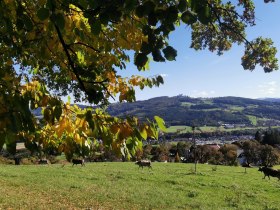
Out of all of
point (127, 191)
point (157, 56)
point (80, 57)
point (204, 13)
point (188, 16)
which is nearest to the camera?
point (204, 13)

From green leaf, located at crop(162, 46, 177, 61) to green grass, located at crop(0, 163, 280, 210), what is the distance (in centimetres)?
1878

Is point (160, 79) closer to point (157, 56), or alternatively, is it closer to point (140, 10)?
point (157, 56)

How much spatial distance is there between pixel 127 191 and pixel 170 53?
921 inches

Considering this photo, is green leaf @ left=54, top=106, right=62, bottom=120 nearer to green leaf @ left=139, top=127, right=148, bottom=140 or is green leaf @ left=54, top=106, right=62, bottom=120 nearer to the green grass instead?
green leaf @ left=139, top=127, right=148, bottom=140

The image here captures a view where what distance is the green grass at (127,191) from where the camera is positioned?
22.4 m

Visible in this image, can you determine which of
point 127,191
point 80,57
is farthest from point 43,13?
point 127,191

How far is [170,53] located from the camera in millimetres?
3822

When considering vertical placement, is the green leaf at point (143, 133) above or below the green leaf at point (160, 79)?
below

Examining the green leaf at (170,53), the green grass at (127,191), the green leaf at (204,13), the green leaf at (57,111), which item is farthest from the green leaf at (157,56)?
the green grass at (127,191)

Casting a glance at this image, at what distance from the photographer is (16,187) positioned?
88.3ft

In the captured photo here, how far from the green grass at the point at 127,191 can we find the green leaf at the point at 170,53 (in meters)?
18.8

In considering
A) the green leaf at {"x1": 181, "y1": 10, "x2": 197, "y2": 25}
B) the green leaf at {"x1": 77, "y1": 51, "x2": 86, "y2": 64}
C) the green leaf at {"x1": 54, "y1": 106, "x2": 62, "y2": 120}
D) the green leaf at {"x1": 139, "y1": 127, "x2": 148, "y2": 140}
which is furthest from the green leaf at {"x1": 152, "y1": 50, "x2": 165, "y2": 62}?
the green leaf at {"x1": 77, "y1": 51, "x2": 86, "y2": 64}

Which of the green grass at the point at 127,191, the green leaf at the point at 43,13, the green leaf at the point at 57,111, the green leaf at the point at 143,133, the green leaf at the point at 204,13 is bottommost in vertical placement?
the green grass at the point at 127,191

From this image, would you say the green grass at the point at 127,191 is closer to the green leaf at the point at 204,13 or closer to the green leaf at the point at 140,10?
the green leaf at the point at 140,10
